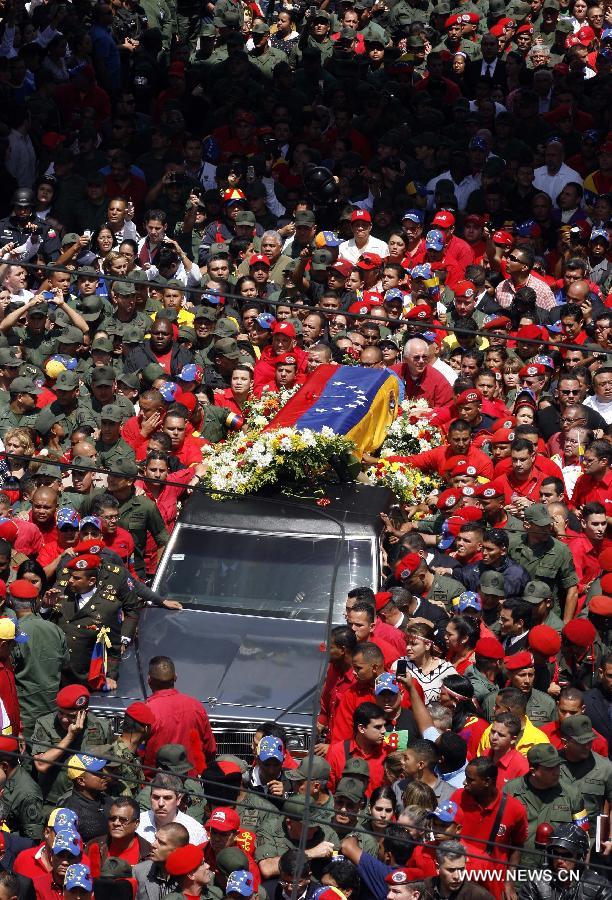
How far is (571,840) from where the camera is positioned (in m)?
9.89

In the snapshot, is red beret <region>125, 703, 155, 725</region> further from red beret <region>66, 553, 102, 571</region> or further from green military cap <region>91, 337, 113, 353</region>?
green military cap <region>91, 337, 113, 353</region>

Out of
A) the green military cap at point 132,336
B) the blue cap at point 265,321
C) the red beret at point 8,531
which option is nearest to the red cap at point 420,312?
the blue cap at point 265,321

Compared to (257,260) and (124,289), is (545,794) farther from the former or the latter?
(257,260)

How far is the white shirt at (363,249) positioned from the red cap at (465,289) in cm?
155

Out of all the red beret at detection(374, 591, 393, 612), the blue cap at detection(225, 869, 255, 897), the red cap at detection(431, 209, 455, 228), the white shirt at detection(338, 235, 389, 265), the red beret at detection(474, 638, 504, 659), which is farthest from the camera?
the white shirt at detection(338, 235, 389, 265)

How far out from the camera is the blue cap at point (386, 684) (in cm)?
1117

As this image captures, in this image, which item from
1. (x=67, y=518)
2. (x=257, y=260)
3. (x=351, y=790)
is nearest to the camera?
(x=351, y=790)

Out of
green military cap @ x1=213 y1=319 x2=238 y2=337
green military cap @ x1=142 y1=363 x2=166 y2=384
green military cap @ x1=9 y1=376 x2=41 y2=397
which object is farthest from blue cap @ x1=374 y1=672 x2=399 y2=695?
green military cap @ x1=213 y1=319 x2=238 y2=337

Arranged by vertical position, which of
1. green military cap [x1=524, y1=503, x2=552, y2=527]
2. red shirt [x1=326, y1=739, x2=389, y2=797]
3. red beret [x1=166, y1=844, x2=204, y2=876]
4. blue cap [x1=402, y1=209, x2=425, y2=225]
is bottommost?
red shirt [x1=326, y1=739, x2=389, y2=797]

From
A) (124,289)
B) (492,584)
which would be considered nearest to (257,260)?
(124,289)

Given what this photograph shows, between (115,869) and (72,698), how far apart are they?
1587 millimetres

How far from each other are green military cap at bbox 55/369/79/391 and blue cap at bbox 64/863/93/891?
650 centimetres

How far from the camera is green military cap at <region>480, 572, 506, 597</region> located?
41.1ft

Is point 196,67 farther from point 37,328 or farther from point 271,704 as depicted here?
point 271,704
